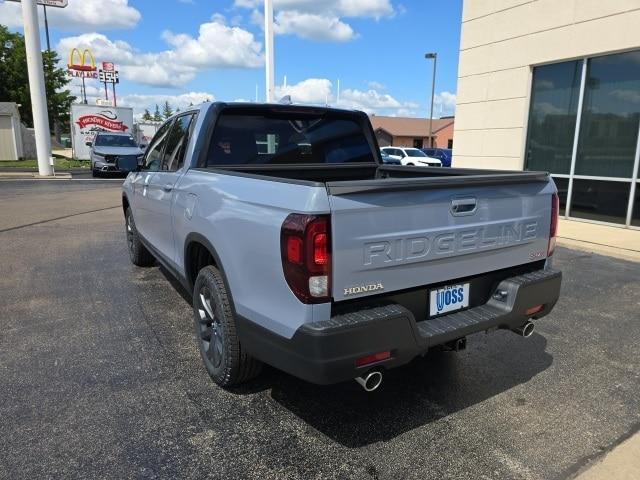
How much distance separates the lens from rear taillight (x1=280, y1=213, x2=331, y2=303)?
2.30 m

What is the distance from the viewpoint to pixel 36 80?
20484 mm

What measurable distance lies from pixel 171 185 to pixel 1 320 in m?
2.15

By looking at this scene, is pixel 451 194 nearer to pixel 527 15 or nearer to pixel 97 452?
pixel 97 452

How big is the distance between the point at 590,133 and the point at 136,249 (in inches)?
360

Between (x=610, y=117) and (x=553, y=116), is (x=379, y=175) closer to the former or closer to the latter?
(x=610, y=117)

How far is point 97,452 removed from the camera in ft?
8.57

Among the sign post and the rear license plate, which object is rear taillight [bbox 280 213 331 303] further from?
the sign post

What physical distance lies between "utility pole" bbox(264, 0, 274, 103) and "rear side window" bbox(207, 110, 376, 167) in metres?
11.7

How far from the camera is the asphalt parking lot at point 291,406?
2.56 meters

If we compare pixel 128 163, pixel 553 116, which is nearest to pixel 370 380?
pixel 128 163

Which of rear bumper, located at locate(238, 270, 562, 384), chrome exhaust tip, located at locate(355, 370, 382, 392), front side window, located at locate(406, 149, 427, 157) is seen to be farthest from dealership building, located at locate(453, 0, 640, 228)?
front side window, located at locate(406, 149, 427, 157)

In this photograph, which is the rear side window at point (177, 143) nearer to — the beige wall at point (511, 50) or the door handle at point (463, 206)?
the door handle at point (463, 206)

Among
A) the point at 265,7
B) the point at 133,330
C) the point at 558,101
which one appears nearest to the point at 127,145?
the point at 265,7

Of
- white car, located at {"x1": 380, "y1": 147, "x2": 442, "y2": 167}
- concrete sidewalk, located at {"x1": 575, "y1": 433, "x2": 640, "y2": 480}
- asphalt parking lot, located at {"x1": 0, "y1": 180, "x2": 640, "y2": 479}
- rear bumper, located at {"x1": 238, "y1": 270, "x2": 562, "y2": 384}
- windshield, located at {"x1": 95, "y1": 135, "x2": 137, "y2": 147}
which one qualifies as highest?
windshield, located at {"x1": 95, "y1": 135, "x2": 137, "y2": 147}
